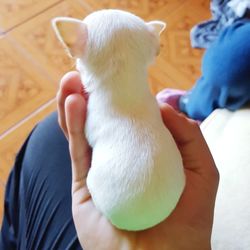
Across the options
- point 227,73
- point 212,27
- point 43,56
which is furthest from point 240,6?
point 43,56

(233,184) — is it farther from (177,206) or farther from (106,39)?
(106,39)

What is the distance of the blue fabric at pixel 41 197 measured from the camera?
71 centimetres

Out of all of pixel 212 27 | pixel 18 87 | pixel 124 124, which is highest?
pixel 124 124

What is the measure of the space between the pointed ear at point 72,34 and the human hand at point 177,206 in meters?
0.07

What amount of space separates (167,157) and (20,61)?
88 centimetres

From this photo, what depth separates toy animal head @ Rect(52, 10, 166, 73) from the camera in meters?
0.51

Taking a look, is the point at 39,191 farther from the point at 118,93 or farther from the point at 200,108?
the point at 200,108

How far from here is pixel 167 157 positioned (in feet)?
1.67

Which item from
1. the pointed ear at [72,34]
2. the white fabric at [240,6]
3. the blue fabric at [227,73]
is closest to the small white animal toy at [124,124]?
the pointed ear at [72,34]

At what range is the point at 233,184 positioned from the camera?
620 mm

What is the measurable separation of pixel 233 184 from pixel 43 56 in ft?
2.75

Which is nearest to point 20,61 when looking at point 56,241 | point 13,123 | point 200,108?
point 13,123

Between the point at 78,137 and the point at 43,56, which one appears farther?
the point at 43,56

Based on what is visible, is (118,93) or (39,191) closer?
(118,93)
